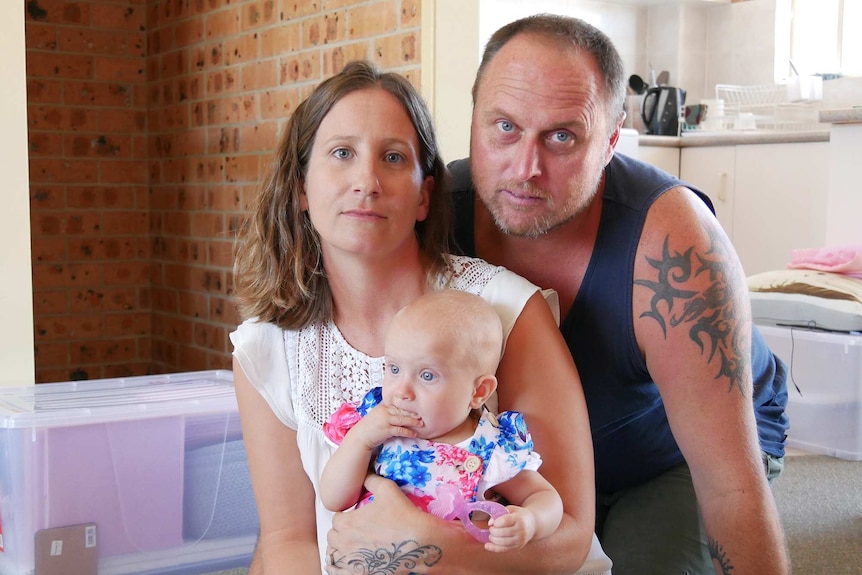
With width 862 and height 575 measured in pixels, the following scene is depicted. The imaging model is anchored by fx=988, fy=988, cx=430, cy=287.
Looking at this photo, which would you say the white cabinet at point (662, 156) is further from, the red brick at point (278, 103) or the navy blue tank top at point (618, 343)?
the navy blue tank top at point (618, 343)

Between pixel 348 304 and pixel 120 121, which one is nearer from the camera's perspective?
pixel 348 304

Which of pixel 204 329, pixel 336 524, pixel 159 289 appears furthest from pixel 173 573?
pixel 159 289

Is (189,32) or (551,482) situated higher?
(189,32)

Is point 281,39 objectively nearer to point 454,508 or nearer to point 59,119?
point 59,119

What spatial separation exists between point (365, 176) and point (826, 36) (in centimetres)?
504

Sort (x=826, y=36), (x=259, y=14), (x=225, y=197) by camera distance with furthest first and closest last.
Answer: (x=826, y=36) < (x=225, y=197) < (x=259, y=14)

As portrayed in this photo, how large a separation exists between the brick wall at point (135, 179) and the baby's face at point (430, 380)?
99.9 inches

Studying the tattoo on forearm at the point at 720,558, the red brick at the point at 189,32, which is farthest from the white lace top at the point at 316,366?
the red brick at the point at 189,32

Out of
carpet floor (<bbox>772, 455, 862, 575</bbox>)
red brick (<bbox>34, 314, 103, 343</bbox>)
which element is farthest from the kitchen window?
red brick (<bbox>34, 314, 103, 343</bbox>)

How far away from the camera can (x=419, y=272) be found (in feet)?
5.58

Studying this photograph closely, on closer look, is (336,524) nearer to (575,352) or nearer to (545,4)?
(575,352)

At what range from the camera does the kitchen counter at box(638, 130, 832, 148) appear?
4.93 m

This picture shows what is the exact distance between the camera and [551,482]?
1517 mm

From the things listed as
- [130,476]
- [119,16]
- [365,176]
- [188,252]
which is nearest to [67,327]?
[188,252]
